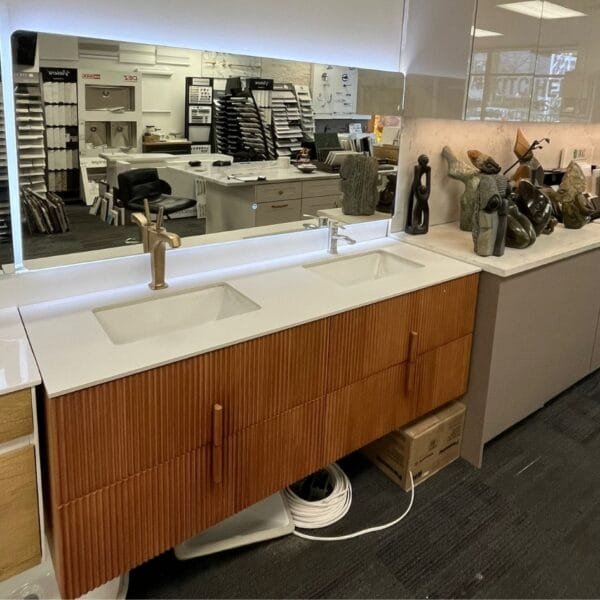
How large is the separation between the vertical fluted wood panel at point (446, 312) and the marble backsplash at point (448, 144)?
0.61 meters

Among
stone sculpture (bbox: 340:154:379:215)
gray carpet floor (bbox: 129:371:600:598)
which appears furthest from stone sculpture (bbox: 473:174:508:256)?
gray carpet floor (bbox: 129:371:600:598)

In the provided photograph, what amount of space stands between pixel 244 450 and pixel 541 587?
1.16 m

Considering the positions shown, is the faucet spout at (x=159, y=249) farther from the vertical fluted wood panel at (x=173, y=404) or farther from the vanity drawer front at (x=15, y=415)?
the vanity drawer front at (x=15, y=415)

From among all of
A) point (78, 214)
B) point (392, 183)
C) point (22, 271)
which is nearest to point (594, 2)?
point (392, 183)

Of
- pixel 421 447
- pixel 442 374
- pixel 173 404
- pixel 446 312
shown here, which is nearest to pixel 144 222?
pixel 173 404

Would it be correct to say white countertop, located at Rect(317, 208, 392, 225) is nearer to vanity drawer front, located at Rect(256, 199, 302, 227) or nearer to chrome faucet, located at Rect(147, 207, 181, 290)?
vanity drawer front, located at Rect(256, 199, 302, 227)

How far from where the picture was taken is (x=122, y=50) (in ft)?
5.98

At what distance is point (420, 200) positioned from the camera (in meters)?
2.70

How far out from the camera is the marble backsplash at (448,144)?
2.73 metres

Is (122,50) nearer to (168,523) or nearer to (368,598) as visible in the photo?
(168,523)

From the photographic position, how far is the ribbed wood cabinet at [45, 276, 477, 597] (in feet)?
4.74

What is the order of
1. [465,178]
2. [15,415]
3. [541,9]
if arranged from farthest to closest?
[465,178]
[541,9]
[15,415]

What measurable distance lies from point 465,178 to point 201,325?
175 centimetres

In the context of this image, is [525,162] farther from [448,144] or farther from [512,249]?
[512,249]
